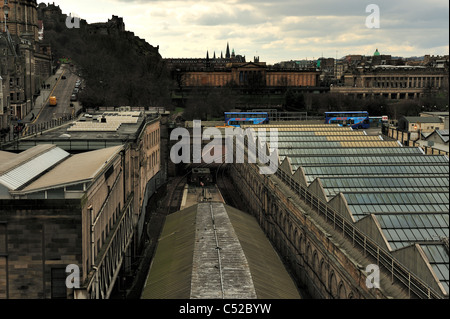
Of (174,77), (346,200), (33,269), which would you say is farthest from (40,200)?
(174,77)

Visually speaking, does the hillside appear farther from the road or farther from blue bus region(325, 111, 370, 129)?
blue bus region(325, 111, 370, 129)

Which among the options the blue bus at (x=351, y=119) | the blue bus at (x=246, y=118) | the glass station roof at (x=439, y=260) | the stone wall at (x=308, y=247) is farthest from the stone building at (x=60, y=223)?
the blue bus at (x=351, y=119)

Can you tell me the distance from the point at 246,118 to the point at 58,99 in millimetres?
32052

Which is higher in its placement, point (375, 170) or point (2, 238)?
point (375, 170)

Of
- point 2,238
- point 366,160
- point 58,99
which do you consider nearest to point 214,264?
point 2,238

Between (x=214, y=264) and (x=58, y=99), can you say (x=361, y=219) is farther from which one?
(x=58, y=99)

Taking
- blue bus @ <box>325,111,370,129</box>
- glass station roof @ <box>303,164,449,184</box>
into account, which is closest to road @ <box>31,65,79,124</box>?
blue bus @ <box>325,111,370,129</box>

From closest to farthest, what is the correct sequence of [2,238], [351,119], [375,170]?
1. [2,238]
2. [375,170]
3. [351,119]

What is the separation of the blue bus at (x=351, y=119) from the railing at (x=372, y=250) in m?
68.9

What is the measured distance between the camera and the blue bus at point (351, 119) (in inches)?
4107

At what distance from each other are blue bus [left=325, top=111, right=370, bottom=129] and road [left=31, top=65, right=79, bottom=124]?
45.7 m

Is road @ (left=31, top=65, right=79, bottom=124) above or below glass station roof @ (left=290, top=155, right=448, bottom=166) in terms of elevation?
above

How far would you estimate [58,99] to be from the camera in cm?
9775

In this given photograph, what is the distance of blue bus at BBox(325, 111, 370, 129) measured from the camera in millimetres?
104325
